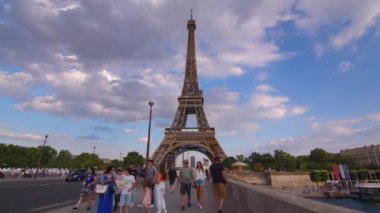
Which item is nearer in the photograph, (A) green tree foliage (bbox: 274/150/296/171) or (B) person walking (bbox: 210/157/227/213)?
(B) person walking (bbox: 210/157/227/213)

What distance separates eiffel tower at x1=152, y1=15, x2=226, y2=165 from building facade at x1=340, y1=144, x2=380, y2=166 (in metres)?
106

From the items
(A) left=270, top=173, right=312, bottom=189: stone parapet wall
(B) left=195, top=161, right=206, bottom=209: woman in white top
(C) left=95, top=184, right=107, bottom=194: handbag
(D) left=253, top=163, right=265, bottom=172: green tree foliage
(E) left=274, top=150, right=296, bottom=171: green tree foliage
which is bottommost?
(C) left=95, top=184, right=107, bottom=194: handbag

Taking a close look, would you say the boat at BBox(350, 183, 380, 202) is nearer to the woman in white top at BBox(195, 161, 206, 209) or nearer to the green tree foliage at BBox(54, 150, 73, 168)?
the woman in white top at BBox(195, 161, 206, 209)

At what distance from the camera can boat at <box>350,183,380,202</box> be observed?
53.0m

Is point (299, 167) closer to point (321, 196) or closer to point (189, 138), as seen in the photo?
point (321, 196)

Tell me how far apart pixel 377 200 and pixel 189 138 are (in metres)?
36.5

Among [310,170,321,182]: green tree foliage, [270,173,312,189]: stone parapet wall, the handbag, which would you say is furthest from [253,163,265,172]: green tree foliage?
the handbag

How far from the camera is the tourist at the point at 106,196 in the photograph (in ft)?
30.5

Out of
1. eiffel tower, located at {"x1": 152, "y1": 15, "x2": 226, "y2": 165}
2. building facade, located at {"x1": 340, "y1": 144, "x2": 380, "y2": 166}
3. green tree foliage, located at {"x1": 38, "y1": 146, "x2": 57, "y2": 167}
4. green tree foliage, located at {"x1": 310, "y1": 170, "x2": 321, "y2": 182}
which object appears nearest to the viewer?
eiffel tower, located at {"x1": 152, "y1": 15, "x2": 226, "y2": 165}

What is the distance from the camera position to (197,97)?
240 feet

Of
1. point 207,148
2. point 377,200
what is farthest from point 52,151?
point 377,200

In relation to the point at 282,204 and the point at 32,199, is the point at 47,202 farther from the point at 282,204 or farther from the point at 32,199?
the point at 282,204

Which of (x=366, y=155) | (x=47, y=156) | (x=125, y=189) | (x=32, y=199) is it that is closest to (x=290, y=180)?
(x=47, y=156)

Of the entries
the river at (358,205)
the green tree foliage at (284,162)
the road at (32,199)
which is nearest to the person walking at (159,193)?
the road at (32,199)
